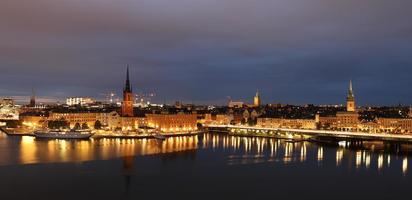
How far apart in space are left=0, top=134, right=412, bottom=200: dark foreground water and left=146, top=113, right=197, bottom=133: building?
39.6 ft

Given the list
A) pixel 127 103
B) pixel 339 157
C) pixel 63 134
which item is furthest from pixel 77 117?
pixel 339 157

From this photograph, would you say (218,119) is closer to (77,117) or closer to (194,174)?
(77,117)

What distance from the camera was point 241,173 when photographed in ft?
46.6

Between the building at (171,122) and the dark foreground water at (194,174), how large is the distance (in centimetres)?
1206

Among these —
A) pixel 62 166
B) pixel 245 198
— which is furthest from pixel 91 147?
pixel 245 198

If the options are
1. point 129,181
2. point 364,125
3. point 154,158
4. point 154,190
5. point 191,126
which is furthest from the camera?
point 364,125

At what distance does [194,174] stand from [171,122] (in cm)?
1916

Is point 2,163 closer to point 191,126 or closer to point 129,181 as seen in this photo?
point 129,181

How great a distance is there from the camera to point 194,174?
13.9 m

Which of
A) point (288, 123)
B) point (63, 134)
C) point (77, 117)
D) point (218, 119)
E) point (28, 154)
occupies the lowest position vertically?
point (28, 154)

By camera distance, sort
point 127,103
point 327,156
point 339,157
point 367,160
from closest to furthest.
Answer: point 367,160, point 339,157, point 327,156, point 127,103

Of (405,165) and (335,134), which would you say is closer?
(405,165)

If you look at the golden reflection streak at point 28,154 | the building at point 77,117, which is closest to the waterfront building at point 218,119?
the building at point 77,117

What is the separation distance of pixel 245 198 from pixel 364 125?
28356 millimetres
